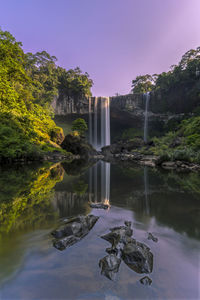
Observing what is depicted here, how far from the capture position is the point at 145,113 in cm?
3400

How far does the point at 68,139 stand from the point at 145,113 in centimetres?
1926

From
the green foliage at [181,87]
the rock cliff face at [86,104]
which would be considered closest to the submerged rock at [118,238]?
the green foliage at [181,87]

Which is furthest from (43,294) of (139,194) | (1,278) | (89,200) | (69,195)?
(139,194)

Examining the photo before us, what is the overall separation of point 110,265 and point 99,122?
123 feet

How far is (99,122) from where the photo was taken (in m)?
38.0

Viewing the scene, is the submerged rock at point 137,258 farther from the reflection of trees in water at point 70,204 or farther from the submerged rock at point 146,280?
the reflection of trees in water at point 70,204

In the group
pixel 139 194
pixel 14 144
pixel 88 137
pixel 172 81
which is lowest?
pixel 139 194

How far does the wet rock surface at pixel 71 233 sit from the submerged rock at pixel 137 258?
680 mm

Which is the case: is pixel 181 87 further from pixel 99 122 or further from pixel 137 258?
pixel 137 258

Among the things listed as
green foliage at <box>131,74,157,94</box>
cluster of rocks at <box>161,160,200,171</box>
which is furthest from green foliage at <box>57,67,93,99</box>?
cluster of rocks at <box>161,160,200,171</box>

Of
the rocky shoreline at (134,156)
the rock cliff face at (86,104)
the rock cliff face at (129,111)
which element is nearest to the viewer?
the rocky shoreline at (134,156)

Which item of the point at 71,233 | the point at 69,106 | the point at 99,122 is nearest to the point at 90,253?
the point at 71,233

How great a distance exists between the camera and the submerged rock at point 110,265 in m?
1.37

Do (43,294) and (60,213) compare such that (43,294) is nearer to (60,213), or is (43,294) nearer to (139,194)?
(60,213)
